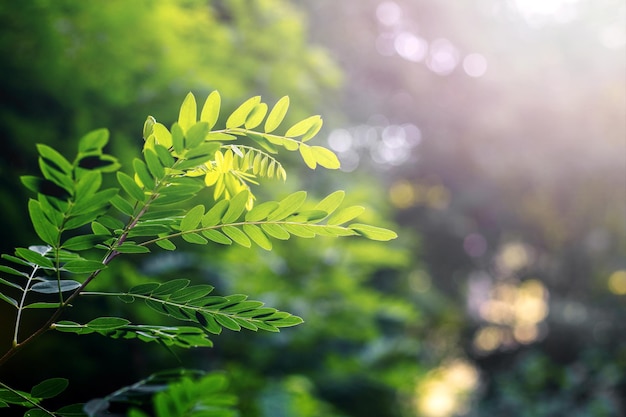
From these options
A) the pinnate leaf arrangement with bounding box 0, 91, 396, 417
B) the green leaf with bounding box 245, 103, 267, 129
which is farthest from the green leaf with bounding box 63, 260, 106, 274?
the green leaf with bounding box 245, 103, 267, 129

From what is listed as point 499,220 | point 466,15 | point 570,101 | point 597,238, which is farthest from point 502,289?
point 466,15

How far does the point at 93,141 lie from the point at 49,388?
290 mm

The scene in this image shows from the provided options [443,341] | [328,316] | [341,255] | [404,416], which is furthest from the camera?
[443,341]

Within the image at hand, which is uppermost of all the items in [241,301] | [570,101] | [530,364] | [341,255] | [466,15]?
[466,15]

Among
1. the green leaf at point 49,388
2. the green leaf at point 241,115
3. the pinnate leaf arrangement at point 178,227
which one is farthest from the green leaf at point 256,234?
the green leaf at point 49,388

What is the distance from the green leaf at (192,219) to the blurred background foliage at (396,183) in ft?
4.75

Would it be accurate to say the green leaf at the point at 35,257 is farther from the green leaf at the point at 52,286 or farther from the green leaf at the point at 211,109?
the green leaf at the point at 211,109

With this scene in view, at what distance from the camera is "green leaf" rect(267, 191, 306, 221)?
0.57 m

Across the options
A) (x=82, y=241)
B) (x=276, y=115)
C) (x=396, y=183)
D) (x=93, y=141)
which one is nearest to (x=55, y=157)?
(x=93, y=141)

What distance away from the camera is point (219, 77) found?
8.33 feet

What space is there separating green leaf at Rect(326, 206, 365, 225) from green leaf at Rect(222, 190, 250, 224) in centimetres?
9

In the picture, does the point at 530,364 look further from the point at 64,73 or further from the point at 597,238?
the point at 64,73

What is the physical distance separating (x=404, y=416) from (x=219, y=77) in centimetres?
269

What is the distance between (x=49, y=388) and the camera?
58 cm
